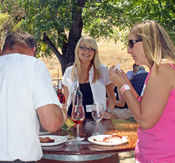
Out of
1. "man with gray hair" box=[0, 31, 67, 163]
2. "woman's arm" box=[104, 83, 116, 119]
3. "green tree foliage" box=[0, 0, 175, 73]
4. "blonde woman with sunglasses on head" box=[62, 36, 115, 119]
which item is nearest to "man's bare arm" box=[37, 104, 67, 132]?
"man with gray hair" box=[0, 31, 67, 163]

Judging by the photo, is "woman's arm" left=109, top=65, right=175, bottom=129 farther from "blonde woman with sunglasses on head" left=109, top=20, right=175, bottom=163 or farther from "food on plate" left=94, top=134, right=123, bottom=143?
"food on plate" left=94, top=134, right=123, bottom=143

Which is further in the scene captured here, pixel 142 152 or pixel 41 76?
pixel 142 152

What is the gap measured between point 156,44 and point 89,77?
193 centimetres

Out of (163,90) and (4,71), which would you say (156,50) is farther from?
(4,71)

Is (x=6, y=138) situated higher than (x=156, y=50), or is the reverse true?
(x=156, y=50)

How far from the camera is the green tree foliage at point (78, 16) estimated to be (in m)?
8.12

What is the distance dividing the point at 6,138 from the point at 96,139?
0.90 meters

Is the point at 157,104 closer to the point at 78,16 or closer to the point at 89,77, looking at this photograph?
the point at 89,77

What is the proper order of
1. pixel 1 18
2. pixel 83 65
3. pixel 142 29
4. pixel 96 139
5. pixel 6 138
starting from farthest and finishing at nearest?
pixel 1 18
pixel 83 65
pixel 96 139
pixel 142 29
pixel 6 138

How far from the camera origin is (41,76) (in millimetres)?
1493

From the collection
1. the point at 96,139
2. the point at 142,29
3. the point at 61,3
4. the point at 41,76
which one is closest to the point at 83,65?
the point at 96,139

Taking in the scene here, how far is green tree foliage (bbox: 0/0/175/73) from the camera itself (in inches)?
320

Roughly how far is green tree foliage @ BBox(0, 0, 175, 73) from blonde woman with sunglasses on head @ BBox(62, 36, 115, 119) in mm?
4503

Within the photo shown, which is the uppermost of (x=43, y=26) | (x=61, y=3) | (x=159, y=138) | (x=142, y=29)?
(x=61, y=3)
